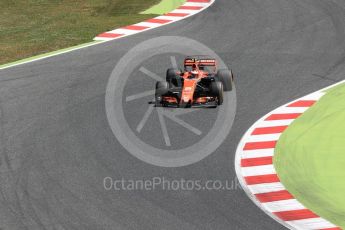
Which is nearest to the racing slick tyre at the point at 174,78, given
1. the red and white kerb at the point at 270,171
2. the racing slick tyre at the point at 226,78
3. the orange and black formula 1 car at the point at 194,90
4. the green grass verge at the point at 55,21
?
the orange and black formula 1 car at the point at 194,90

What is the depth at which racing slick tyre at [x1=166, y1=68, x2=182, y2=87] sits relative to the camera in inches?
821

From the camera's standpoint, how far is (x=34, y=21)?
29.4m

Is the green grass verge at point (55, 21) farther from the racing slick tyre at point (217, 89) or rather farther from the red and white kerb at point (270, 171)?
the red and white kerb at point (270, 171)

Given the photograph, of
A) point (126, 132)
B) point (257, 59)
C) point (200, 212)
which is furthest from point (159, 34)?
point (200, 212)

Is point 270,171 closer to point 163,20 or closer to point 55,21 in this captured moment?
point 163,20

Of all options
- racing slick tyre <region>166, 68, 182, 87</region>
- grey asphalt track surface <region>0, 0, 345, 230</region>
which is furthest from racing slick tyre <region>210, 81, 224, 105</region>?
racing slick tyre <region>166, 68, 182, 87</region>

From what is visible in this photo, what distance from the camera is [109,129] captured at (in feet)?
60.4

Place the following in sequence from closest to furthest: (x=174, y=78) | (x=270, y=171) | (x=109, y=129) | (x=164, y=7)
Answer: (x=270, y=171) < (x=109, y=129) < (x=174, y=78) < (x=164, y=7)

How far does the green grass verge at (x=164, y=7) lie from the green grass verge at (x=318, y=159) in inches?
403

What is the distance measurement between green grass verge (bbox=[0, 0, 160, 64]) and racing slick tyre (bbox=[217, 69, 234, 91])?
6.87 metres

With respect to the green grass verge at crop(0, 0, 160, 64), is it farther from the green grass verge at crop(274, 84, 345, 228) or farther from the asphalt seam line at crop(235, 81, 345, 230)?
the green grass verge at crop(274, 84, 345, 228)

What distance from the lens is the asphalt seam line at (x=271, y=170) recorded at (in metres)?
14.0

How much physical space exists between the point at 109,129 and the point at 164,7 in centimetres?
1228

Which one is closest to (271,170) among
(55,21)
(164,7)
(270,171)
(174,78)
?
(270,171)
